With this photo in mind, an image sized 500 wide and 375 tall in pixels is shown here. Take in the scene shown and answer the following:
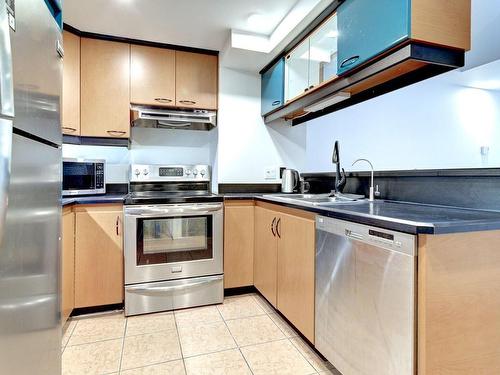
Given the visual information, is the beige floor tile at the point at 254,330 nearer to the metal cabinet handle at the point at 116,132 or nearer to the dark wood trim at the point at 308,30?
the metal cabinet handle at the point at 116,132

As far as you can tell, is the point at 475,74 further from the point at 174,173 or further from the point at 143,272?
the point at 143,272

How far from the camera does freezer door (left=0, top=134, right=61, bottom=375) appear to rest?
77cm

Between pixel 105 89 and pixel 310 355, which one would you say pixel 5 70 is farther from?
pixel 105 89

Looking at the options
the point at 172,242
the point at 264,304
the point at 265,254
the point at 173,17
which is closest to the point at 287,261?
the point at 265,254

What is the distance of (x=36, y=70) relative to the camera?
89cm

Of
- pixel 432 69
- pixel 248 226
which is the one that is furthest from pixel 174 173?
pixel 432 69

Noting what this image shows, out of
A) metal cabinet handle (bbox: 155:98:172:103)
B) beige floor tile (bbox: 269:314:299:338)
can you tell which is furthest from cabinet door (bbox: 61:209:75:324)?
beige floor tile (bbox: 269:314:299:338)

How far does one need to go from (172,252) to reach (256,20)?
6.26ft

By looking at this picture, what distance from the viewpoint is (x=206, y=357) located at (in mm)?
1690

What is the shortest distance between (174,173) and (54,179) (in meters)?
1.67

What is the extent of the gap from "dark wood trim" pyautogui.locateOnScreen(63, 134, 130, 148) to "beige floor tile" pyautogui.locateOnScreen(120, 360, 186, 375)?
1.81 metres

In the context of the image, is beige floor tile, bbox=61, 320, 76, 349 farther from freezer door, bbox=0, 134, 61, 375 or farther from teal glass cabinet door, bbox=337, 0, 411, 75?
teal glass cabinet door, bbox=337, 0, 411, 75

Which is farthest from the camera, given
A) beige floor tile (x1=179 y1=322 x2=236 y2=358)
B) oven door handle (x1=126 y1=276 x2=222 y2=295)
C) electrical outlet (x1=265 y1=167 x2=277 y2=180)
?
electrical outlet (x1=265 y1=167 x2=277 y2=180)

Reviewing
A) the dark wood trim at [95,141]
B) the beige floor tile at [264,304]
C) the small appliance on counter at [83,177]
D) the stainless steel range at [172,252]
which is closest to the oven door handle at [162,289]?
the stainless steel range at [172,252]
